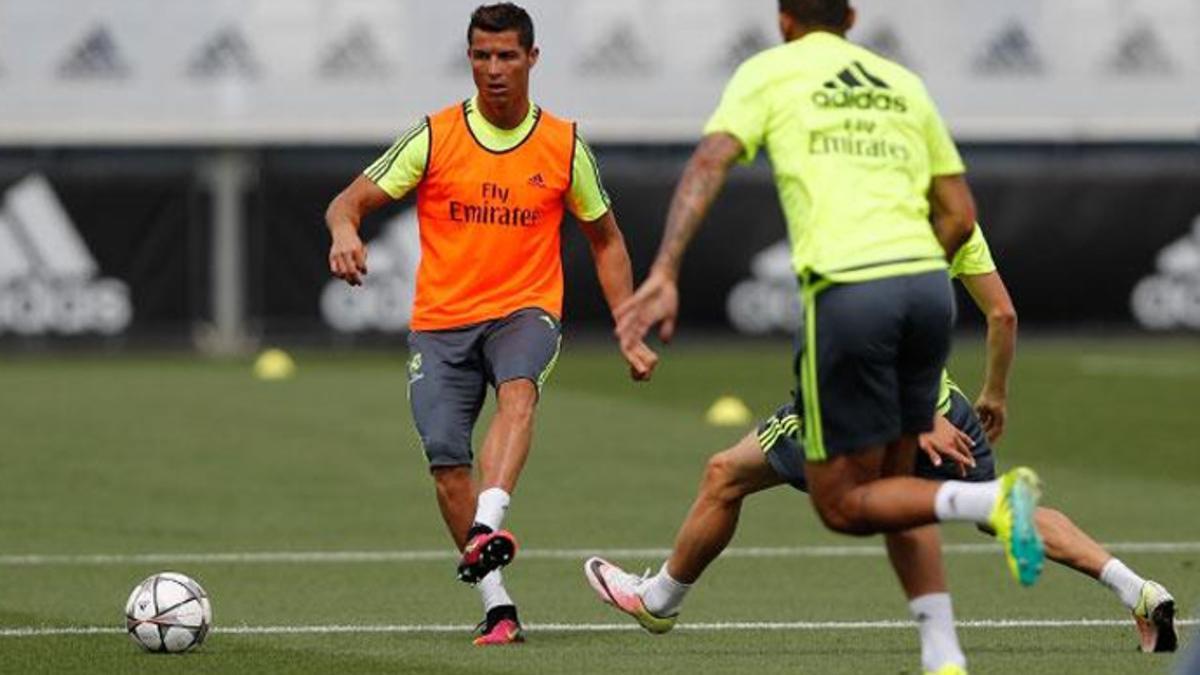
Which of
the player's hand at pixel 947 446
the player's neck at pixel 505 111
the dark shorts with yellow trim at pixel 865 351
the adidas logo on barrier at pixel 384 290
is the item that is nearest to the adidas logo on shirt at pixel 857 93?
the dark shorts with yellow trim at pixel 865 351

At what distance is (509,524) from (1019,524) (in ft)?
25.9

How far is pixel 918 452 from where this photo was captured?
1041 centimetres

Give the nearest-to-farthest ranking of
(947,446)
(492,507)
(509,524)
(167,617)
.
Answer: (947,446) → (167,617) → (492,507) → (509,524)

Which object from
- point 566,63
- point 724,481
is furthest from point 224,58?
point 724,481

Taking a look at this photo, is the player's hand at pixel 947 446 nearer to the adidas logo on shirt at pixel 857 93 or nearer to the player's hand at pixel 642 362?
the player's hand at pixel 642 362

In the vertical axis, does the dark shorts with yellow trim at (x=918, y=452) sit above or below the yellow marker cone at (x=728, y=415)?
above

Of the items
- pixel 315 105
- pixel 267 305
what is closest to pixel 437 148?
pixel 267 305

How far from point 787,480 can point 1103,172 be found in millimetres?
24890

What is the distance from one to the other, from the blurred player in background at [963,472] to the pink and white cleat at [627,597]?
36mm

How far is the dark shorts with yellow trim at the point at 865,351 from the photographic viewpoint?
8664 millimetres

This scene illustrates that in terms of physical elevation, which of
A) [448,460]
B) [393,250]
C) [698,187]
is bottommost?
[393,250]

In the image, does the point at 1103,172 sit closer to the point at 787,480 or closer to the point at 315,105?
the point at 315,105

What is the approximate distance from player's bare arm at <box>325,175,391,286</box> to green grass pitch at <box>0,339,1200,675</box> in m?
1.31

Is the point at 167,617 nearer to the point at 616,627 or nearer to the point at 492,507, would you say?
the point at 492,507
